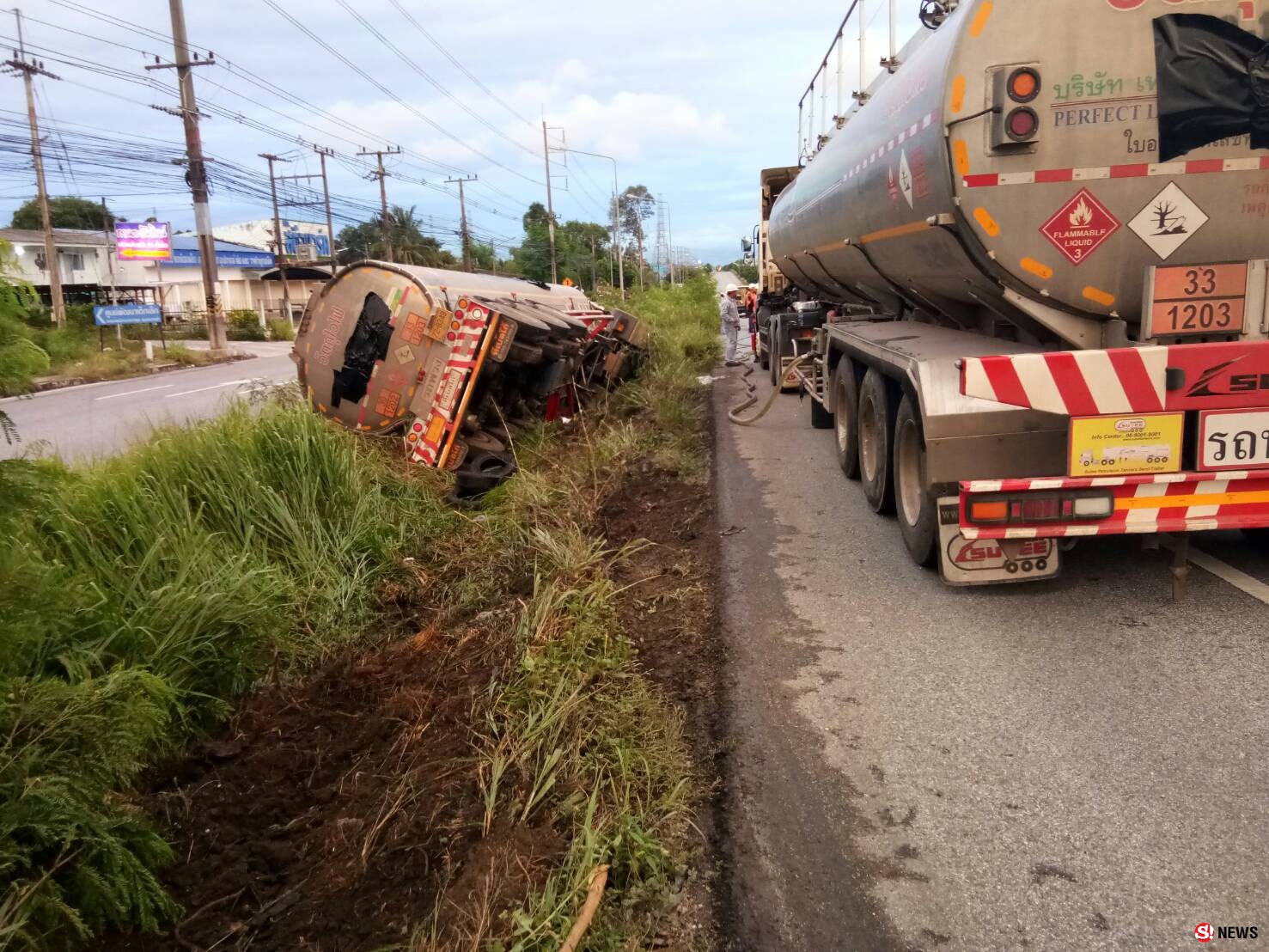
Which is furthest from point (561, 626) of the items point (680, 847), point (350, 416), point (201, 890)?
point (350, 416)

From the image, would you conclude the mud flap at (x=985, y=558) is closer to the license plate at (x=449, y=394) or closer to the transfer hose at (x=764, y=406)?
the license plate at (x=449, y=394)

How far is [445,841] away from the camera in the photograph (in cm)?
303

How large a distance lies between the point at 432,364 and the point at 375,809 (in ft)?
19.5

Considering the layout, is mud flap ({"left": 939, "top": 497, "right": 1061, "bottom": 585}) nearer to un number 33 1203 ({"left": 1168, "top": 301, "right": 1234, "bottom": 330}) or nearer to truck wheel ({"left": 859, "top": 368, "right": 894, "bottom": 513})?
un number 33 1203 ({"left": 1168, "top": 301, "right": 1234, "bottom": 330})

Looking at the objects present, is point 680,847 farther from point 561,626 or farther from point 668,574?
point 668,574

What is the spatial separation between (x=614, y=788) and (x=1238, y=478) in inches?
133

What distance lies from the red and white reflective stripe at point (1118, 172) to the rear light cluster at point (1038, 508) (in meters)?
1.54

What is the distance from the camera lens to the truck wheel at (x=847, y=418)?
8.03 m

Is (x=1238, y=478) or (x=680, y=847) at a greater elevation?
(x=1238, y=478)

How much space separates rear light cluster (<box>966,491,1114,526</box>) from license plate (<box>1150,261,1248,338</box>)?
0.88 m

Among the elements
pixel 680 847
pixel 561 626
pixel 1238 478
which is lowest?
pixel 680 847

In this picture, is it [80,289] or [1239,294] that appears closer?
[1239,294]

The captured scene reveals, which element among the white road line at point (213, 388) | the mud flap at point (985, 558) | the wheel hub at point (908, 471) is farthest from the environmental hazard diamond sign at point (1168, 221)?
the white road line at point (213, 388)

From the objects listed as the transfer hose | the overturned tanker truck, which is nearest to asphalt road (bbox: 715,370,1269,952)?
the overturned tanker truck
